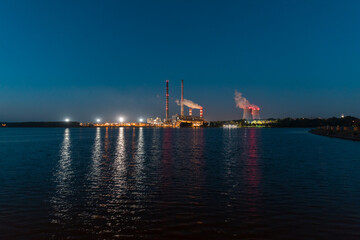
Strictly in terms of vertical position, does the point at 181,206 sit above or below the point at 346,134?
below

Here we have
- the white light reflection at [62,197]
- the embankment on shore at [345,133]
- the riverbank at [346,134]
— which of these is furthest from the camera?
the embankment on shore at [345,133]

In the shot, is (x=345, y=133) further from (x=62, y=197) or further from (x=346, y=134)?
(x=62, y=197)

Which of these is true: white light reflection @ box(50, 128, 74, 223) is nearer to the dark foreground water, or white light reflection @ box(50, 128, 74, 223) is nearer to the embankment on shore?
the dark foreground water

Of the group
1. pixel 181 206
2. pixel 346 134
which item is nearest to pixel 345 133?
pixel 346 134

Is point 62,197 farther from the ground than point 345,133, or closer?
closer

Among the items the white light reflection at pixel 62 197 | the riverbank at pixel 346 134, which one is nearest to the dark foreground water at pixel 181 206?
the white light reflection at pixel 62 197

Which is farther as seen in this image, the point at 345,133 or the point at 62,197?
the point at 345,133

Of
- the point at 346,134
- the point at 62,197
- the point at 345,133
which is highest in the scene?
the point at 345,133

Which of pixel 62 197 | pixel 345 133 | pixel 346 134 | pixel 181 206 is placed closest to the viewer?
pixel 181 206

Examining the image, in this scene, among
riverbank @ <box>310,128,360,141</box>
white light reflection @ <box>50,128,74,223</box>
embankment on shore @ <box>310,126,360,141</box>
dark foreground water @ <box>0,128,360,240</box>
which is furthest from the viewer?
embankment on shore @ <box>310,126,360,141</box>

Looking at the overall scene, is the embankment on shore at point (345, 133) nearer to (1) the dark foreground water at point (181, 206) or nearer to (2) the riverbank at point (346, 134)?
(2) the riverbank at point (346, 134)

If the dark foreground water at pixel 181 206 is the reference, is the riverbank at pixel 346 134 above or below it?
above

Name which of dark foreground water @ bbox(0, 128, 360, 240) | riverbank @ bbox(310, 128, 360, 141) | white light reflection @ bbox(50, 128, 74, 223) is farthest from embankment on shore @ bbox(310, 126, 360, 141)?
white light reflection @ bbox(50, 128, 74, 223)

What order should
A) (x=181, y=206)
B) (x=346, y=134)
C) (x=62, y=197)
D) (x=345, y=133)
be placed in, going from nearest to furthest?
(x=181, y=206), (x=62, y=197), (x=346, y=134), (x=345, y=133)
